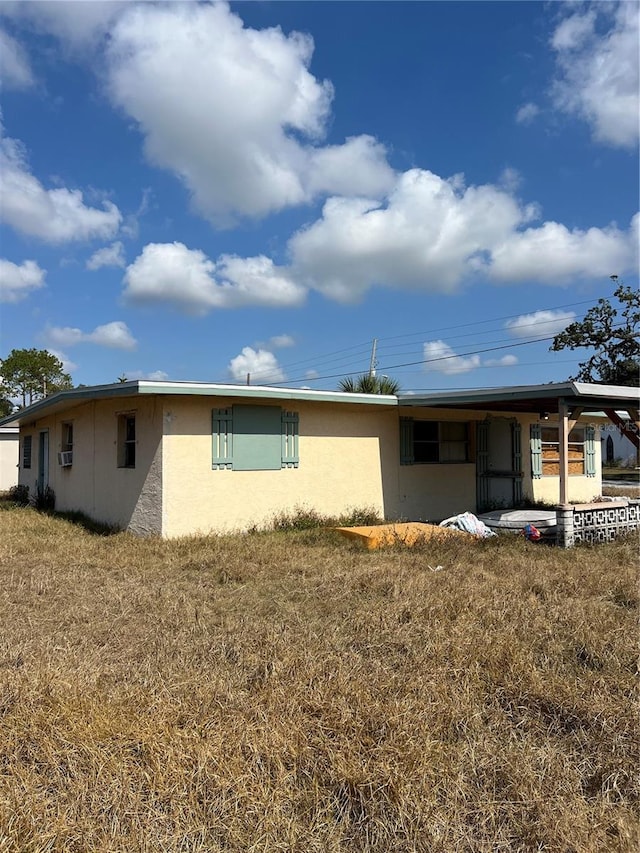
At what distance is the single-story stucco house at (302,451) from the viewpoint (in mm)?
9672

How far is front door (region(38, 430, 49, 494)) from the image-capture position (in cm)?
1580

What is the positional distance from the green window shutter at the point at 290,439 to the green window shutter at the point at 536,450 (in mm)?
6272

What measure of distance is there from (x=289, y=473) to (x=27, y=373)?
1535 inches

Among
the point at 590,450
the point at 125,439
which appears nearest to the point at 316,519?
the point at 125,439

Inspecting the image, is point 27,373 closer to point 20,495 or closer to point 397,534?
point 20,495

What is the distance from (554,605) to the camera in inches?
222

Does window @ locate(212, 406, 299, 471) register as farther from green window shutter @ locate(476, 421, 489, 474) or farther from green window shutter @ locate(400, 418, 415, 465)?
green window shutter @ locate(476, 421, 489, 474)

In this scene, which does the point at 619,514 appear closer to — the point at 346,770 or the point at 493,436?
the point at 493,436

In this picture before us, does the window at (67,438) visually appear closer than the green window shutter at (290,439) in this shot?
No

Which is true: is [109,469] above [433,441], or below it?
below

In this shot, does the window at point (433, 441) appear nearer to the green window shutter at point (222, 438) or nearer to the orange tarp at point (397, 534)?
the orange tarp at point (397, 534)

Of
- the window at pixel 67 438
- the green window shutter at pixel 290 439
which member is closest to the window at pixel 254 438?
the green window shutter at pixel 290 439

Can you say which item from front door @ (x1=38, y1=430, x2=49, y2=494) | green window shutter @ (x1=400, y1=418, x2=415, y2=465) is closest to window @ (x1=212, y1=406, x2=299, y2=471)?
green window shutter @ (x1=400, y1=418, x2=415, y2=465)

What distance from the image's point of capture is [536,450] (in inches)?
549
